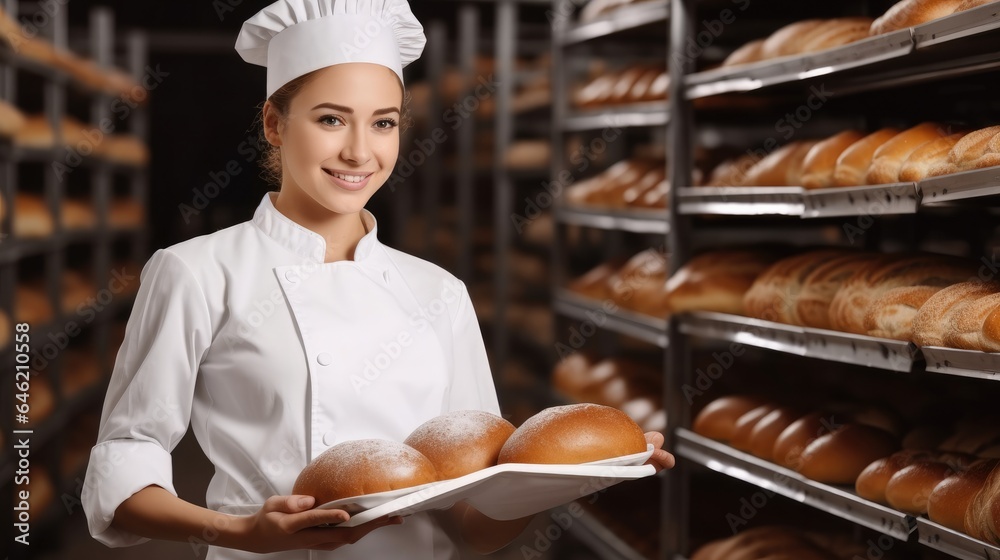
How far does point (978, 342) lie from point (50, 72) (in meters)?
3.83

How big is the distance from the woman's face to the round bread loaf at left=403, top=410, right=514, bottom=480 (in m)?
0.35

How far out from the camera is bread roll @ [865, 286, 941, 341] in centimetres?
211

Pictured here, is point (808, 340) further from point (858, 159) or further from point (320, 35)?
point (320, 35)

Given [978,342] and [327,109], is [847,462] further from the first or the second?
[327,109]

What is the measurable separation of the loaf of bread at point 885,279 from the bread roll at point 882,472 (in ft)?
0.99

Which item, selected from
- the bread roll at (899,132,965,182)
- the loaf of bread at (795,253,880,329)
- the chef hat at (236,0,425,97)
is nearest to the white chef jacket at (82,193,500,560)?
the chef hat at (236,0,425,97)

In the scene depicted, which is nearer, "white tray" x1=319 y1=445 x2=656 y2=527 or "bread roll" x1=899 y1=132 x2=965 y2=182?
"white tray" x1=319 y1=445 x2=656 y2=527

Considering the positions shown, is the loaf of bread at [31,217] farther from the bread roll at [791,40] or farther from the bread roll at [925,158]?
the bread roll at [925,158]

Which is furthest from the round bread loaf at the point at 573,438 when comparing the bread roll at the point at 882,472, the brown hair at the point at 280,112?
the bread roll at the point at 882,472

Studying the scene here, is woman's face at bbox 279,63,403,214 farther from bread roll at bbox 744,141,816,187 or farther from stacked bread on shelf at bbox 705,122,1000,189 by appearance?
bread roll at bbox 744,141,816,187

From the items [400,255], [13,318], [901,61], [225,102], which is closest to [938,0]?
→ [901,61]

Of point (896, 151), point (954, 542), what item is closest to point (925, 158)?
point (896, 151)

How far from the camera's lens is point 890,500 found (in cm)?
210

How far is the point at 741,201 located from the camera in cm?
277
